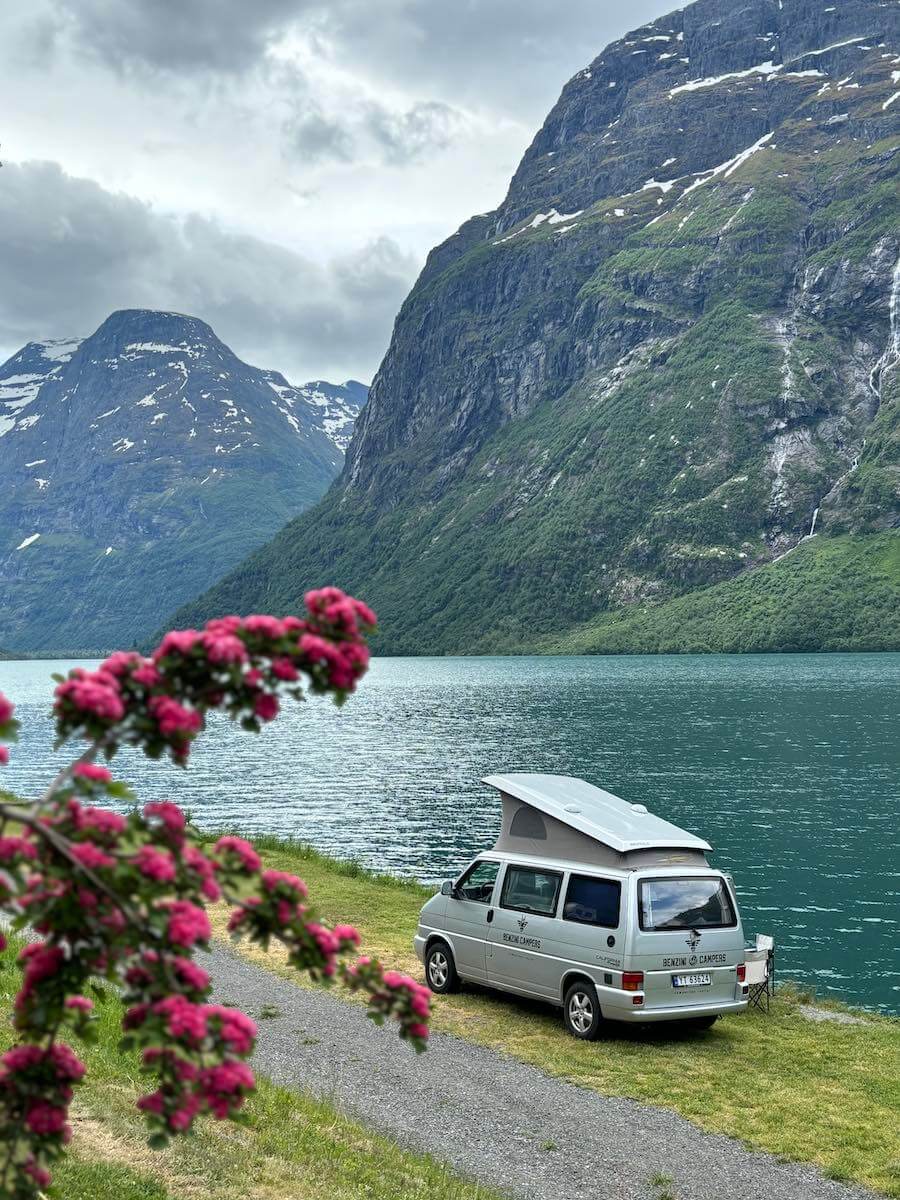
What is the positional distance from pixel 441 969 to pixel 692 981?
5.06 metres

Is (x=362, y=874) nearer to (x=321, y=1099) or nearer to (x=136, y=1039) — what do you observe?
(x=321, y=1099)

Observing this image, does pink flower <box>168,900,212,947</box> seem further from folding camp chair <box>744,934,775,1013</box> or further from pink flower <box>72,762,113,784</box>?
folding camp chair <box>744,934,775,1013</box>

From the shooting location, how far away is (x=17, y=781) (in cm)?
7131

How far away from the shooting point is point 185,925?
4410 mm

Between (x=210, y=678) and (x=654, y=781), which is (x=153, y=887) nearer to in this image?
(x=210, y=678)

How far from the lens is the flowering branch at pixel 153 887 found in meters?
4.36

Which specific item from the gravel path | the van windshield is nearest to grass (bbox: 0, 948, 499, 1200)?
the gravel path

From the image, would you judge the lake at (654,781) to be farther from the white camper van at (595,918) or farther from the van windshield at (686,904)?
the white camper van at (595,918)

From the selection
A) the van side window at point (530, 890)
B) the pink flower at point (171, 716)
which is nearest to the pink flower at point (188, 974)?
the pink flower at point (171, 716)

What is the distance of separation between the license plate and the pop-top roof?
2.00 metres

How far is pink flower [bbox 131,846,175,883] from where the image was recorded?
4.38 m

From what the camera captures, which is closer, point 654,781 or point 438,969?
point 438,969

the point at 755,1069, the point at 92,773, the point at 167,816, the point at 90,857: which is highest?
the point at 92,773

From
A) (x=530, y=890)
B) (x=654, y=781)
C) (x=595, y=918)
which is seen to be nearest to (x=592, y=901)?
(x=595, y=918)
